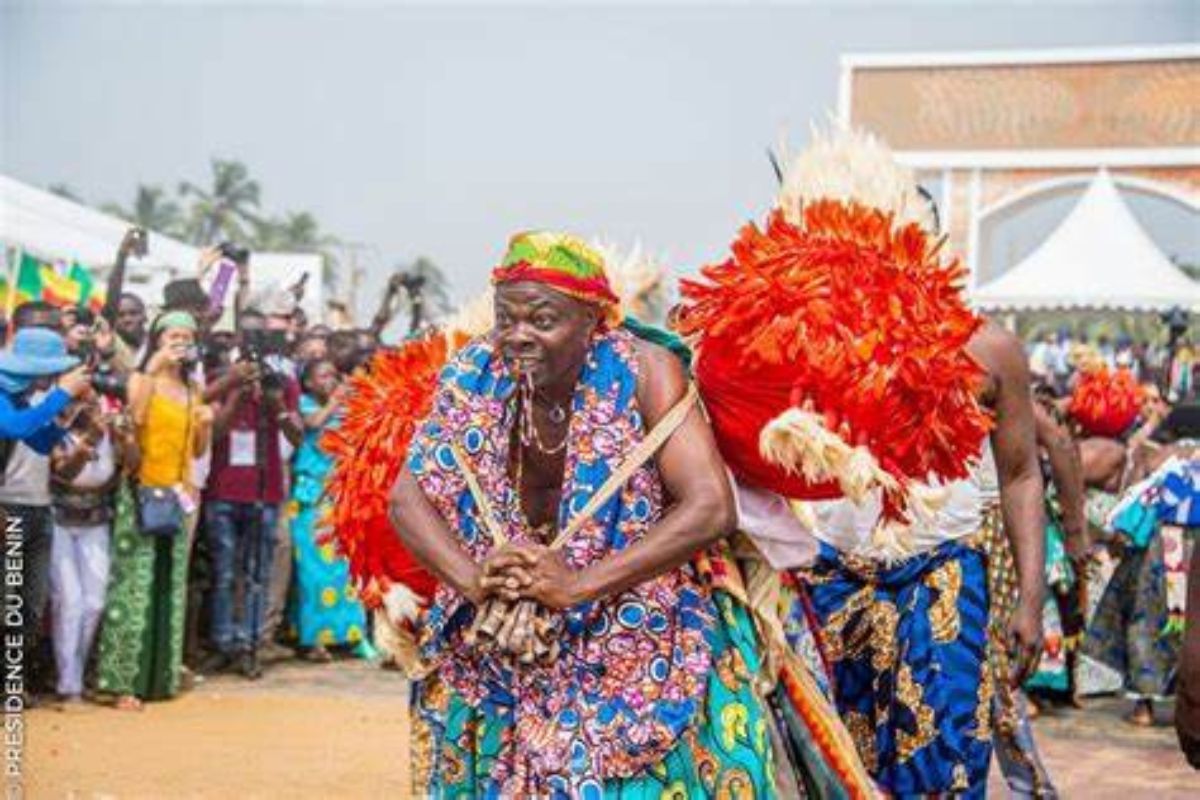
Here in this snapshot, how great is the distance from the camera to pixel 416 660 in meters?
4.29

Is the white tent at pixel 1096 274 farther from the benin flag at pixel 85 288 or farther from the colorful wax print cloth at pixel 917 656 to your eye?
the colorful wax print cloth at pixel 917 656

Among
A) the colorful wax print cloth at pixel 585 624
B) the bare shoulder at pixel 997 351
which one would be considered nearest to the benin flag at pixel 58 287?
the bare shoulder at pixel 997 351

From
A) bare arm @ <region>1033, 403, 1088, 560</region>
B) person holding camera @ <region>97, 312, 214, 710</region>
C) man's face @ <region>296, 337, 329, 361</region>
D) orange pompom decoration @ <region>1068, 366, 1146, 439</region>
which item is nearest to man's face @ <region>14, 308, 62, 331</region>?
person holding camera @ <region>97, 312, 214, 710</region>

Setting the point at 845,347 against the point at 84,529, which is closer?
the point at 845,347

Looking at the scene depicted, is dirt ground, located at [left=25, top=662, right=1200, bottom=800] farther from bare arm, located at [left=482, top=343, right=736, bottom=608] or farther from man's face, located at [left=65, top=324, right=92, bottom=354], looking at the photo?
bare arm, located at [left=482, top=343, right=736, bottom=608]

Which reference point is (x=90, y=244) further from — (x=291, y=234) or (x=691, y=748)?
(x=291, y=234)

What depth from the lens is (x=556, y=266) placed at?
11.9 ft

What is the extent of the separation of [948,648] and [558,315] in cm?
A: 182

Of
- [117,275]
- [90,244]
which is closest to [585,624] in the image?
[117,275]

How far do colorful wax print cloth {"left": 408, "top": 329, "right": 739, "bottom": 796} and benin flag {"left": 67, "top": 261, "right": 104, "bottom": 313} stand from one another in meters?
8.23

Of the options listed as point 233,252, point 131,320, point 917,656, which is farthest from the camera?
point 233,252

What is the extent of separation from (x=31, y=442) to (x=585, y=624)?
5160mm

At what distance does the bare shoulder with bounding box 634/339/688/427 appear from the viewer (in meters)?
3.70

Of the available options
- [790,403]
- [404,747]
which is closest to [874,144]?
[790,403]
